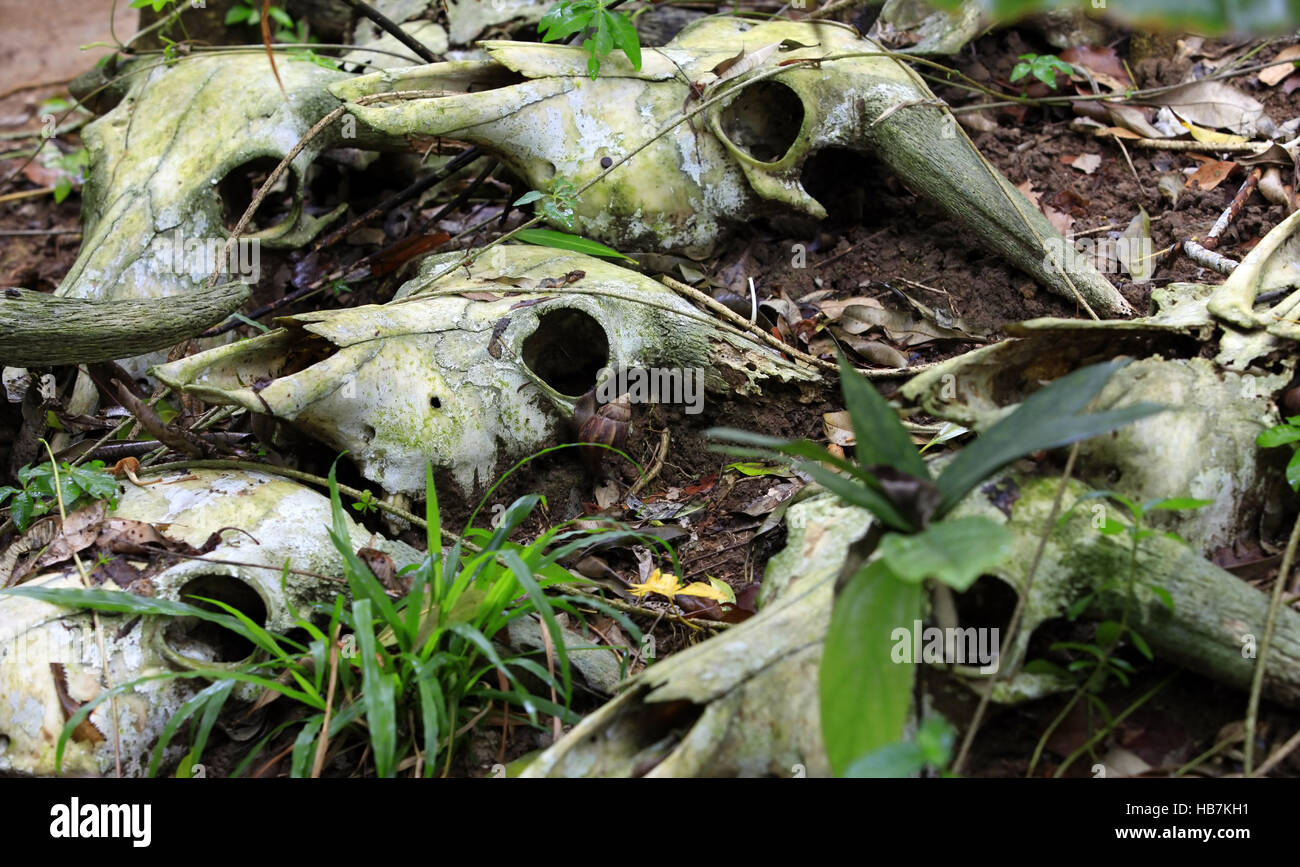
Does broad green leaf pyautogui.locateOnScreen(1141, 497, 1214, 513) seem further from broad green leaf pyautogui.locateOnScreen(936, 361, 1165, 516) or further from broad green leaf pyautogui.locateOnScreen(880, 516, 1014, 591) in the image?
broad green leaf pyautogui.locateOnScreen(880, 516, 1014, 591)

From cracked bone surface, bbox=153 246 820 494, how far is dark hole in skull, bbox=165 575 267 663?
508 millimetres

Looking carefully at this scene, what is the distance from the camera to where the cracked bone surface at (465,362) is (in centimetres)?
311

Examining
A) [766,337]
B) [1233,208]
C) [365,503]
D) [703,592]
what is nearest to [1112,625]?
[703,592]

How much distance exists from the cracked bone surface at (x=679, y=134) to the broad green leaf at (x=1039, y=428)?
192 cm

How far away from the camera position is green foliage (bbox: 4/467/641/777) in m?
2.36

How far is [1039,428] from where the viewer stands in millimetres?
1929

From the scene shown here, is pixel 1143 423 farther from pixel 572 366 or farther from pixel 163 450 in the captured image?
pixel 163 450

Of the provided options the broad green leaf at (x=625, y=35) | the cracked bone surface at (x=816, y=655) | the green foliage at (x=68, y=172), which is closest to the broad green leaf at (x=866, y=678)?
the cracked bone surface at (x=816, y=655)

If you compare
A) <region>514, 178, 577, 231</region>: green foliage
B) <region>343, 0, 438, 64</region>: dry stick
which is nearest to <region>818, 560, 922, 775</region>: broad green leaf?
<region>514, 178, 577, 231</region>: green foliage

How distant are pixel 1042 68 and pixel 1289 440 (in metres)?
2.41

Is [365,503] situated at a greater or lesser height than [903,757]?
greater

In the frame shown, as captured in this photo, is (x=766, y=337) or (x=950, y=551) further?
(x=766, y=337)

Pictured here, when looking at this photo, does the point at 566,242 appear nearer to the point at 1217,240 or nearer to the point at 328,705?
the point at 328,705

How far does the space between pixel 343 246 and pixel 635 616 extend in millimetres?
2592
